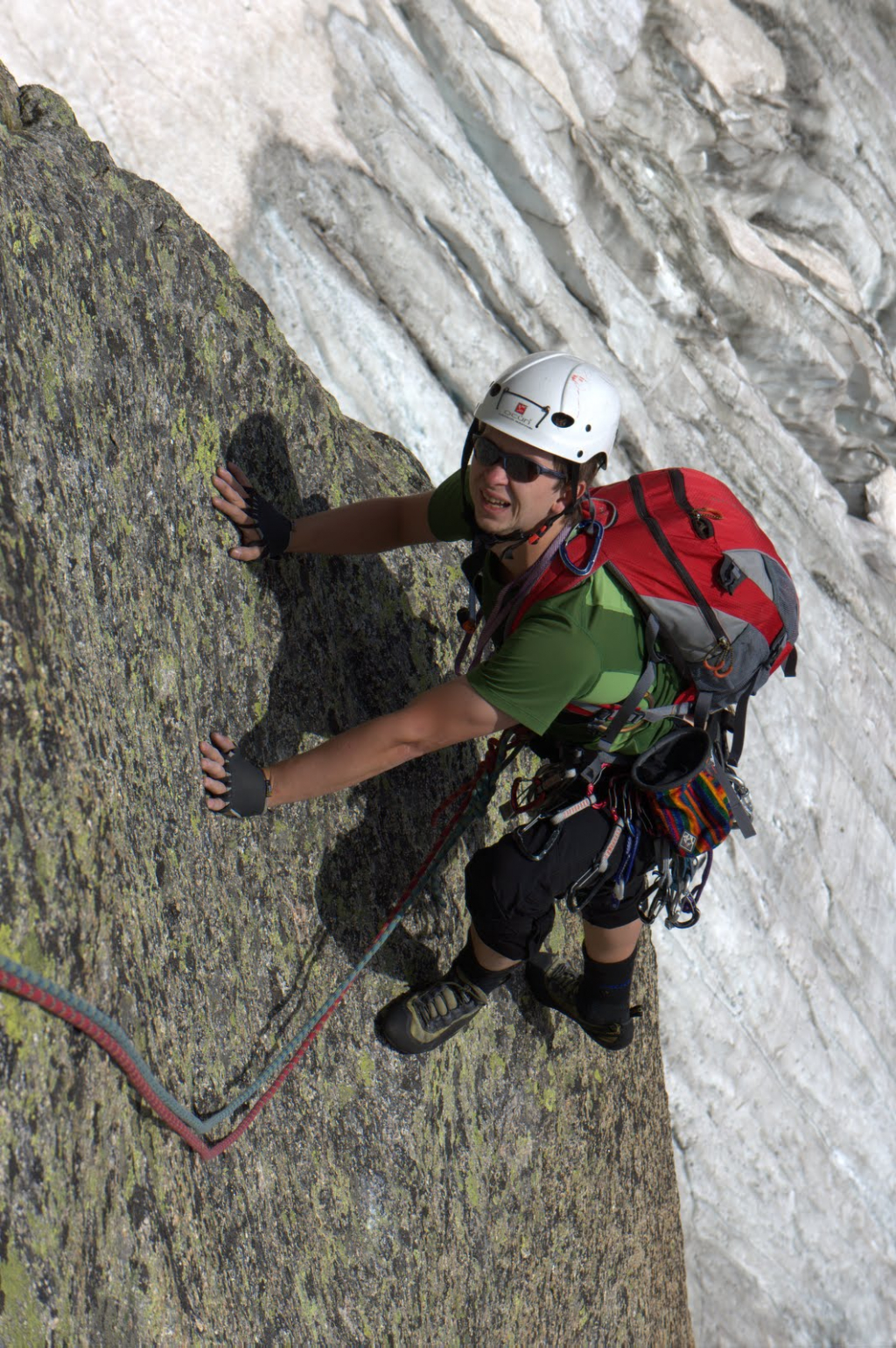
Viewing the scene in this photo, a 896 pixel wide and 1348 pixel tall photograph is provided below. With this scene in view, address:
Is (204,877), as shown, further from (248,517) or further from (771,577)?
(771,577)

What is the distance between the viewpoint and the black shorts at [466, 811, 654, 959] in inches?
181

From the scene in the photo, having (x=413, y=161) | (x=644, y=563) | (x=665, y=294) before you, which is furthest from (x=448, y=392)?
(x=644, y=563)

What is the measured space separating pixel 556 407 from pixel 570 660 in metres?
0.94

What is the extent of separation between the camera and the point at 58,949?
2.83 metres

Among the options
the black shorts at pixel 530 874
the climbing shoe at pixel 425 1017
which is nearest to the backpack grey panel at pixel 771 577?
the black shorts at pixel 530 874

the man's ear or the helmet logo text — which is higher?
the helmet logo text

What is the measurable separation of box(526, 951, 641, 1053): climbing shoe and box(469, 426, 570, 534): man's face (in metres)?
2.52

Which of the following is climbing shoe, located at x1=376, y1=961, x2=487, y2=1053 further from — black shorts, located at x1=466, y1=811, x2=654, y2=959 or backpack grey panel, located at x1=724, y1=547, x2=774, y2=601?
backpack grey panel, located at x1=724, y1=547, x2=774, y2=601

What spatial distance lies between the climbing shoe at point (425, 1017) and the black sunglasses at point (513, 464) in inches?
90.4

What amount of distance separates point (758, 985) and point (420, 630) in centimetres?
824

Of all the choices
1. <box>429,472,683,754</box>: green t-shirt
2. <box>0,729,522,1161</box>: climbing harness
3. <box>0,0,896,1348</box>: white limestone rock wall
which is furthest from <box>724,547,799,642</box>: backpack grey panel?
<box>0,0,896,1348</box>: white limestone rock wall

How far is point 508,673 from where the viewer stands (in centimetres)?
374

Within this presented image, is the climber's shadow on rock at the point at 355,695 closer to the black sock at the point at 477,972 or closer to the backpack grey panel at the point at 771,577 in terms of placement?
the black sock at the point at 477,972

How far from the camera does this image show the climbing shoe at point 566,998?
5.57 metres
